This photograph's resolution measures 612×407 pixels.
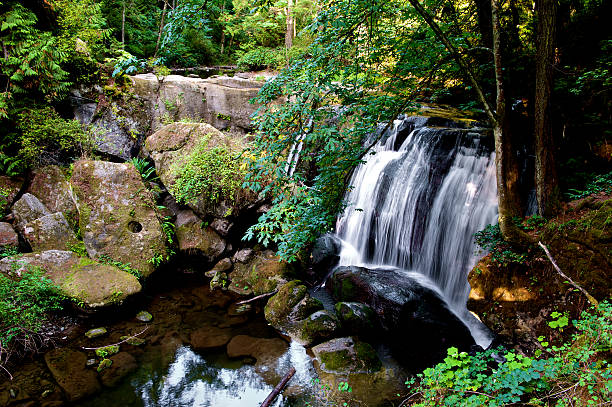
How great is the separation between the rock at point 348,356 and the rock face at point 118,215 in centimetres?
447

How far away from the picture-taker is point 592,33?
5.72 m

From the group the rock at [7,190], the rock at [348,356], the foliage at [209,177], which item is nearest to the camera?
the rock at [348,356]

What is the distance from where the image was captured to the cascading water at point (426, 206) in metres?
6.04

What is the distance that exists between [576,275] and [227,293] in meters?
6.30

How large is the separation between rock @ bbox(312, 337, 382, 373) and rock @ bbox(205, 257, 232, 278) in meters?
3.65

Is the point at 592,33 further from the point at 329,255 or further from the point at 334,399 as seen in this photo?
the point at 334,399

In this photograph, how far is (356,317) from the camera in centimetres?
565

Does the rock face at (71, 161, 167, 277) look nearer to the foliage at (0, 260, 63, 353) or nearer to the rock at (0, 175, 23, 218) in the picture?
the foliage at (0, 260, 63, 353)

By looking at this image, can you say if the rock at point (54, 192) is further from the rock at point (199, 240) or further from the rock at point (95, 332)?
the rock at point (95, 332)

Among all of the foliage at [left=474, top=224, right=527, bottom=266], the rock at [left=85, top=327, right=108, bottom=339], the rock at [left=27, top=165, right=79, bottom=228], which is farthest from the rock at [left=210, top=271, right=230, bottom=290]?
the foliage at [left=474, top=224, right=527, bottom=266]

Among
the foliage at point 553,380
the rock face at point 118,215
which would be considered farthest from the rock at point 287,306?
the foliage at point 553,380

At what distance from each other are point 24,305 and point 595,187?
8.94 metres

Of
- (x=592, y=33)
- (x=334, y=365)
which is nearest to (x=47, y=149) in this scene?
(x=334, y=365)

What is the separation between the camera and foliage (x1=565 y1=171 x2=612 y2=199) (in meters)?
4.20
